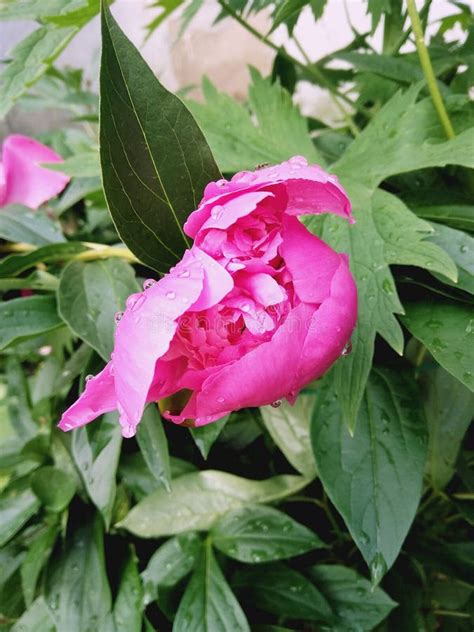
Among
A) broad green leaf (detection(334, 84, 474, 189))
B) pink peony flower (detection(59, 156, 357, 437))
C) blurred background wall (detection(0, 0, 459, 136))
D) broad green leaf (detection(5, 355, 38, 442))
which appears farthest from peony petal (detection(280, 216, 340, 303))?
blurred background wall (detection(0, 0, 459, 136))

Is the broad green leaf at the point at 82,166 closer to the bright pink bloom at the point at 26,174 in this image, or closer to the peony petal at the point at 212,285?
the bright pink bloom at the point at 26,174

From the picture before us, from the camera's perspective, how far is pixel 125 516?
17.5 inches

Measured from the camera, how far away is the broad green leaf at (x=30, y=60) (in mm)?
338

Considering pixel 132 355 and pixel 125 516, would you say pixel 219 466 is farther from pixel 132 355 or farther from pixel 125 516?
pixel 132 355

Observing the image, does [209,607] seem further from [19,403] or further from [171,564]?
[19,403]

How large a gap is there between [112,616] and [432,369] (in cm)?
26

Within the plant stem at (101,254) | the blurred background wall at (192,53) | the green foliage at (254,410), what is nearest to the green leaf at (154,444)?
the green foliage at (254,410)

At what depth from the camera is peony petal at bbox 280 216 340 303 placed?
220 millimetres

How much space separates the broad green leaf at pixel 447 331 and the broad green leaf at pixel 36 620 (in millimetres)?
308

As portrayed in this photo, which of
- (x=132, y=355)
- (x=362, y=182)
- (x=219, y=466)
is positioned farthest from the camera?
(x=219, y=466)

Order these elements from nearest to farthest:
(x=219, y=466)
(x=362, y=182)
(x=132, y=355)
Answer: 1. (x=132, y=355)
2. (x=362, y=182)
3. (x=219, y=466)

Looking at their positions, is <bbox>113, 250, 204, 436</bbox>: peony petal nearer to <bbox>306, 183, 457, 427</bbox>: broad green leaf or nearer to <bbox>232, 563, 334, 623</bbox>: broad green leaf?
<bbox>306, 183, 457, 427</bbox>: broad green leaf

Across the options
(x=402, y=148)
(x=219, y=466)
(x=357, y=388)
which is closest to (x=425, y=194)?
(x=402, y=148)

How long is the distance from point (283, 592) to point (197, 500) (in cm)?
8
